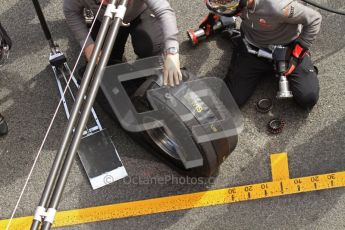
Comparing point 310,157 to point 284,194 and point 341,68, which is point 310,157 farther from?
point 341,68

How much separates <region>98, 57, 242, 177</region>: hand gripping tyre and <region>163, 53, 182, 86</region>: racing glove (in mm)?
92

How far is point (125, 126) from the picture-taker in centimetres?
328

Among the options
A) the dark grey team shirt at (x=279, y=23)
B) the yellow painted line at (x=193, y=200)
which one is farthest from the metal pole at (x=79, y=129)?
the yellow painted line at (x=193, y=200)

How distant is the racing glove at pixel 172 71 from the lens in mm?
2656

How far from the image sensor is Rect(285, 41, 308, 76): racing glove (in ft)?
10.2

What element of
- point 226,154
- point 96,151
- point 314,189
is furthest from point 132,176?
point 314,189

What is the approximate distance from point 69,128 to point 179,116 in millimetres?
1299

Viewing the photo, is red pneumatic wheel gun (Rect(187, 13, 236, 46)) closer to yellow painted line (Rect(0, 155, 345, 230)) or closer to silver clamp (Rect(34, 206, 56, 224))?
yellow painted line (Rect(0, 155, 345, 230))

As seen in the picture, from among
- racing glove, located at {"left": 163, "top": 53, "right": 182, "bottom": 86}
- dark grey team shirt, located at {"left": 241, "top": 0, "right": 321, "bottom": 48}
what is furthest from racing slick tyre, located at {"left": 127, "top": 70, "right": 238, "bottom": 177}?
dark grey team shirt, located at {"left": 241, "top": 0, "right": 321, "bottom": 48}

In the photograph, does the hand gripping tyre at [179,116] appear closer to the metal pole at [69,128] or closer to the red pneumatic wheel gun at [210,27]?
the red pneumatic wheel gun at [210,27]

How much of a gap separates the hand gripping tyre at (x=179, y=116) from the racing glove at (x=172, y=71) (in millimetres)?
92

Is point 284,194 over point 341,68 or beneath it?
beneath

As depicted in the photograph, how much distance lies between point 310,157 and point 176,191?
945 millimetres

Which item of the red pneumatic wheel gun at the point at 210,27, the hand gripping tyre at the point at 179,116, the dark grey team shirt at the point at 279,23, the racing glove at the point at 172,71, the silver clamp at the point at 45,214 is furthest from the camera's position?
the red pneumatic wheel gun at the point at 210,27
